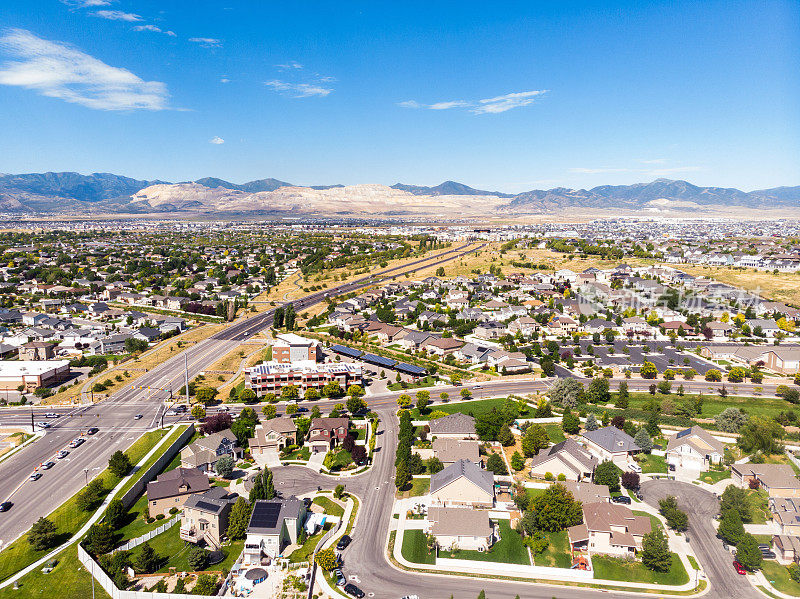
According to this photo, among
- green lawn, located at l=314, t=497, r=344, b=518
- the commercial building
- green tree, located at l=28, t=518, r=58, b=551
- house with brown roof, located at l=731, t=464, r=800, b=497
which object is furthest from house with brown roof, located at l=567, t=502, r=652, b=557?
green tree, located at l=28, t=518, r=58, b=551

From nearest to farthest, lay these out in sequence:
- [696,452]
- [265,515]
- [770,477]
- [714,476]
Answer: [265,515] → [770,477] → [714,476] → [696,452]

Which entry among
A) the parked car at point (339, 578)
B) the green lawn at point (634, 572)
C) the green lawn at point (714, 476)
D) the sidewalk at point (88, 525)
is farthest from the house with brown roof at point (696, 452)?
the sidewalk at point (88, 525)

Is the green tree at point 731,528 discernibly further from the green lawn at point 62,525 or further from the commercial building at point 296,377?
the green lawn at point 62,525

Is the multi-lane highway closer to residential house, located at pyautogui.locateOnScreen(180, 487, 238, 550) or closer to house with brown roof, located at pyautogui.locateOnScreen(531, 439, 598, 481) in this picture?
residential house, located at pyautogui.locateOnScreen(180, 487, 238, 550)

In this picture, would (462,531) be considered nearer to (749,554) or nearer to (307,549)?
(307,549)

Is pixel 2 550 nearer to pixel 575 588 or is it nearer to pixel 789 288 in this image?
pixel 575 588

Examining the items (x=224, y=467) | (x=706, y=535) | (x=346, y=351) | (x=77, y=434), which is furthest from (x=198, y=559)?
(x=346, y=351)
